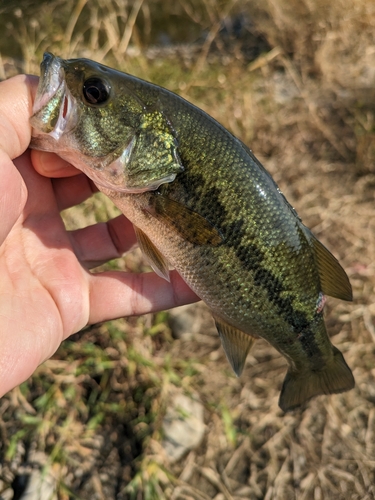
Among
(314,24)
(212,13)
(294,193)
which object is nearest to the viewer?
(294,193)

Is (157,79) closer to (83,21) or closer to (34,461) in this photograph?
(83,21)

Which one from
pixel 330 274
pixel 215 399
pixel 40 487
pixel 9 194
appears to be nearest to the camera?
pixel 9 194

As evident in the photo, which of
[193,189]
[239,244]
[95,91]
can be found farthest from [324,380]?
[95,91]

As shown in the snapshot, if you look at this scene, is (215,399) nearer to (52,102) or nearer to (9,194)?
(9,194)

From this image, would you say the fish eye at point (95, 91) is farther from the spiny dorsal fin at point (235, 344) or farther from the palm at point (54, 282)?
the spiny dorsal fin at point (235, 344)

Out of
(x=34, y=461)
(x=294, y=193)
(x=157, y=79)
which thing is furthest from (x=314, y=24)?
(x=34, y=461)

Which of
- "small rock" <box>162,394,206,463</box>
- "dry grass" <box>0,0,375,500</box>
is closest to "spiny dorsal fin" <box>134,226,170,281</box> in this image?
"dry grass" <box>0,0,375,500</box>

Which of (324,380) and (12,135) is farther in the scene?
(324,380)
